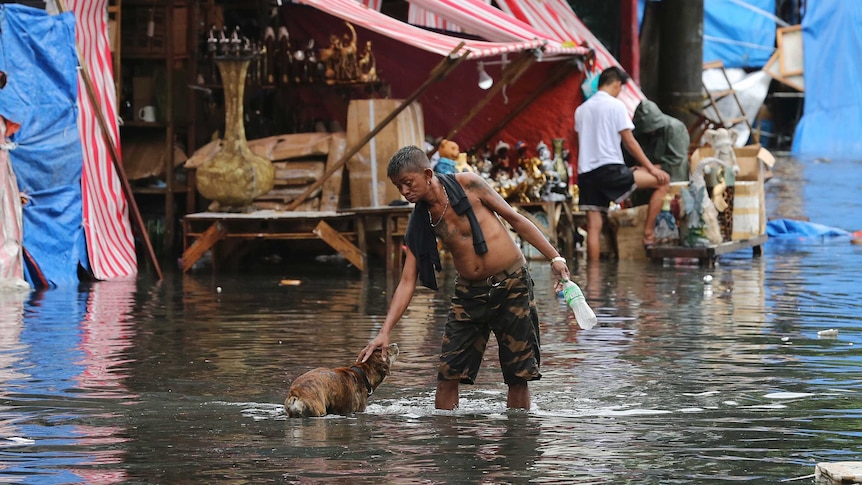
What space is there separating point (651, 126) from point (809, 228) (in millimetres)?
4376

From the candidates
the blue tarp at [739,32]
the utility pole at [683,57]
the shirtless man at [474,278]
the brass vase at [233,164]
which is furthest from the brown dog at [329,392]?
the blue tarp at [739,32]

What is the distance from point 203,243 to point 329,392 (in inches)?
314

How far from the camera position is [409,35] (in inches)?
587

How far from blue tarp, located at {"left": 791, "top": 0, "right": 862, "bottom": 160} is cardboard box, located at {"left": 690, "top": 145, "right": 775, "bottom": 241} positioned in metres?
16.6

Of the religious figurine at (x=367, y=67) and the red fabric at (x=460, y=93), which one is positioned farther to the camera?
the red fabric at (x=460, y=93)

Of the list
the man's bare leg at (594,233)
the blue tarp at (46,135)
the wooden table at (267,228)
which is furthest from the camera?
the man's bare leg at (594,233)

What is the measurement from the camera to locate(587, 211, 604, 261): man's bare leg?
637 inches

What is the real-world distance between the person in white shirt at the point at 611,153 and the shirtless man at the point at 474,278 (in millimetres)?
8617

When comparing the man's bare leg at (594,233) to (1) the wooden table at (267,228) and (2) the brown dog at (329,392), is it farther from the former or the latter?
(2) the brown dog at (329,392)

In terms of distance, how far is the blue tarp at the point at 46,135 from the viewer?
13547mm

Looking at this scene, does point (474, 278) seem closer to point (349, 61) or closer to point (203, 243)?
point (203, 243)

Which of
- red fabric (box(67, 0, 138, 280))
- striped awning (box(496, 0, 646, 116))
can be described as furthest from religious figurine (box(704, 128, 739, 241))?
red fabric (box(67, 0, 138, 280))

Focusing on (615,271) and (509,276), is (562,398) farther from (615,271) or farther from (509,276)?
(615,271)

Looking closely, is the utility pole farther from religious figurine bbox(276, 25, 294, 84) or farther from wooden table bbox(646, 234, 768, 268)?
religious figurine bbox(276, 25, 294, 84)
